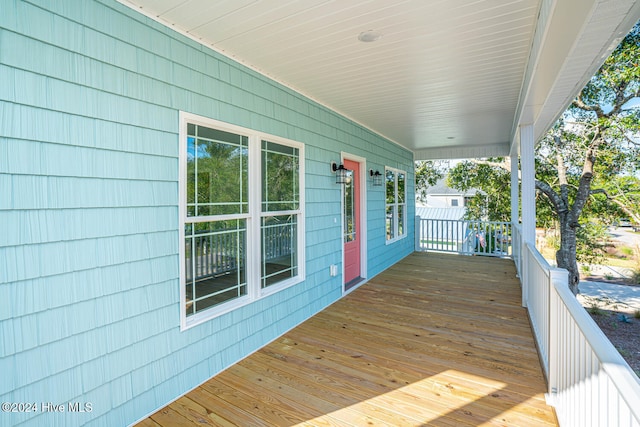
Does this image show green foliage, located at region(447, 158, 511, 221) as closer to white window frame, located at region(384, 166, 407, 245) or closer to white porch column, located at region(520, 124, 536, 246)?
white window frame, located at region(384, 166, 407, 245)

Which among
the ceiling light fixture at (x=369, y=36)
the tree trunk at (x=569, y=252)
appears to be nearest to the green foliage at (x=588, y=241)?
the tree trunk at (x=569, y=252)

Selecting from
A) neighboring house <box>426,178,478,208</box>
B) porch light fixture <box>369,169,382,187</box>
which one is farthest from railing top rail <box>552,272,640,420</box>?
neighboring house <box>426,178,478,208</box>

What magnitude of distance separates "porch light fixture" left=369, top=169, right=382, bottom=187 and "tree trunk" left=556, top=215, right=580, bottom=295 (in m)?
5.70

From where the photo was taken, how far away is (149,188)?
7.14ft

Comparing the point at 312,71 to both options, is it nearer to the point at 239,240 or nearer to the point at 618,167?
the point at 239,240

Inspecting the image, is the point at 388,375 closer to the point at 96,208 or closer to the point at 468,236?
the point at 96,208

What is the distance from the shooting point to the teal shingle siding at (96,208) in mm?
1599

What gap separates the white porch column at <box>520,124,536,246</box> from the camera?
3977 mm

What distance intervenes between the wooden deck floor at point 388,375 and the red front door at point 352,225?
2.89 ft

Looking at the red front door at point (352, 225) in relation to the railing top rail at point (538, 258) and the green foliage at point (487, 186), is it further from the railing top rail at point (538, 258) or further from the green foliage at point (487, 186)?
the green foliage at point (487, 186)

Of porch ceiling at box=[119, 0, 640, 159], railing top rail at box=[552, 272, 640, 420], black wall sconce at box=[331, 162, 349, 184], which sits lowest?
railing top rail at box=[552, 272, 640, 420]

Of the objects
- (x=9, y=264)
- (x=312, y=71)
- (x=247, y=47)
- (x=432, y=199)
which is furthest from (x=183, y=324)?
(x=432, y=199)

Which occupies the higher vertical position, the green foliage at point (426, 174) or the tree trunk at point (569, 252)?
the green foliage at point (426, 174)

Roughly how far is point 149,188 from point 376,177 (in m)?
4.55
